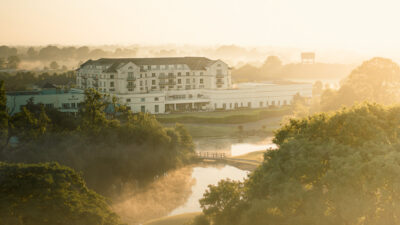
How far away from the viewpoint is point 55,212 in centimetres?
1783

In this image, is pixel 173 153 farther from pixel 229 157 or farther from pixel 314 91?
pixel 314 91

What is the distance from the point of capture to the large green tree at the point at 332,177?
16875 millimetres

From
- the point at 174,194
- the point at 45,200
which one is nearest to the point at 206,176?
the point at 174,194

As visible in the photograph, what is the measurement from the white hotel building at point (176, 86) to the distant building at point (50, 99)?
5663 millimetres

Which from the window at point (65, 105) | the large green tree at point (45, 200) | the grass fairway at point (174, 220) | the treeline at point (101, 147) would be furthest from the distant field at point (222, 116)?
the large green tree at point (45, 200)

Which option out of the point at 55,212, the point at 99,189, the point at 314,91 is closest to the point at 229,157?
the point at 99,189

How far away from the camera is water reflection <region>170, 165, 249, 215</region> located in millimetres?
28533

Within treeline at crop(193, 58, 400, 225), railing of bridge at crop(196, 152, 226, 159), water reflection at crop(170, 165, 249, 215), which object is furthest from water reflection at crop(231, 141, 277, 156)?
treeline at crop(193, 58, 400, 225)

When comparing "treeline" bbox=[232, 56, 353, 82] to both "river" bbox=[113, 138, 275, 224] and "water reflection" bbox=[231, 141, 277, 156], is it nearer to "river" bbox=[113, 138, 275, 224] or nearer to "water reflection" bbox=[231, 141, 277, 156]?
"water reflection" bbox=[231, 141, 277, 156]

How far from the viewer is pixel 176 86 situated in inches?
2852

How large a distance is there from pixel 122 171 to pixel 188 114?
29.0 meters

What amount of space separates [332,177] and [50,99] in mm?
46444

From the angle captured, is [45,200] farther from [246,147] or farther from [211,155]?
[246,147]

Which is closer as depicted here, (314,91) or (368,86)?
(368,86)
